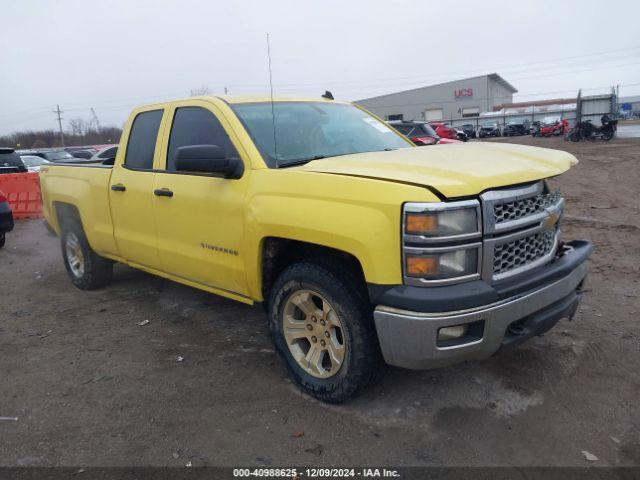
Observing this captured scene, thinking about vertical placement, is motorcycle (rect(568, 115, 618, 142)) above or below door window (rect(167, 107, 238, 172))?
below

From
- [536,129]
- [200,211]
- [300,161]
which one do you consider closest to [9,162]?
[200,211]

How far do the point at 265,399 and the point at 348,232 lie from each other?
4.38 ft

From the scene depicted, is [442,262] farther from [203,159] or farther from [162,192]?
[162,192]

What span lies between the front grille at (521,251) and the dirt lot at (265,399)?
91 cm

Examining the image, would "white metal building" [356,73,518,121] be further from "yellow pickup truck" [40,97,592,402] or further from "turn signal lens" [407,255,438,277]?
"turn signal lens" [407,255,438,277]

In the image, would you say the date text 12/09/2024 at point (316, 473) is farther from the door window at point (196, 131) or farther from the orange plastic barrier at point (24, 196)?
the orange plastic barrier at point (24, 196)

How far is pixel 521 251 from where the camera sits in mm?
3025

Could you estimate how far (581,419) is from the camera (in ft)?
10.1

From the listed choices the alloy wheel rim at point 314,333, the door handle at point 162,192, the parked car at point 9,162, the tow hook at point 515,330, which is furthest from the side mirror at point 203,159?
the parked car at point 9,162

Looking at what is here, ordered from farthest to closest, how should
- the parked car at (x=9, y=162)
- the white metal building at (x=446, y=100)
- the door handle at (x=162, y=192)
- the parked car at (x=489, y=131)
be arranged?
the white metal building at (x=446, y=100) < the parked car at (x=489, y=131) < the parked car at (x=9, y=162) < the door handle at (x=162, y=192)

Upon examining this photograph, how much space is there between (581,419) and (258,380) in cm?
206

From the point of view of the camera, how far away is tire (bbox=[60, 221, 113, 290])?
576 cm

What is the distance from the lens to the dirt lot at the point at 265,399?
9.49ft

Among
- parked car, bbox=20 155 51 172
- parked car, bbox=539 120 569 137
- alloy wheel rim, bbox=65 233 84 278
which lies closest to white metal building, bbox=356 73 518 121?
parked car, bbox=539 120 569 137
